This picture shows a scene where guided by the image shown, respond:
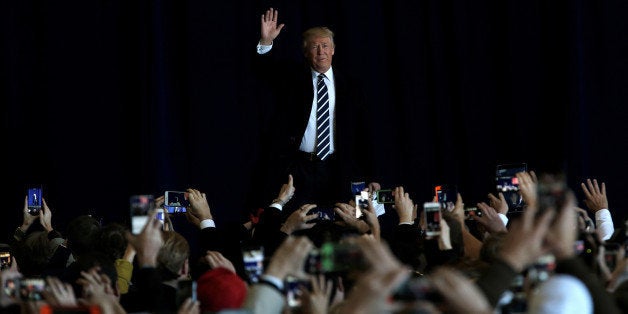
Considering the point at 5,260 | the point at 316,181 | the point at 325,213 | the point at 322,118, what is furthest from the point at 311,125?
the point at 5,260

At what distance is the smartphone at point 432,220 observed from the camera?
311 cm

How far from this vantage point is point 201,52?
22.4 feet

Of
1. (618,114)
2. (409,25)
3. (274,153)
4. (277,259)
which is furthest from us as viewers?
(409,25)

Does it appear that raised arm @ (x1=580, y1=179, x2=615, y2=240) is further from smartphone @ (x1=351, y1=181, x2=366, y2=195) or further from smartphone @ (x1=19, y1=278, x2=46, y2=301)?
smartphone @ (x1=19, y1=278, x2=46, y2=301)

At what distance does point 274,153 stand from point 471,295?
3.46 m

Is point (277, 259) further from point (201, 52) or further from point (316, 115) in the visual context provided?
point (201, 52)

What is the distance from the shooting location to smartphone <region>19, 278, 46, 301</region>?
104 inches

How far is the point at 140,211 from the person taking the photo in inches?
110

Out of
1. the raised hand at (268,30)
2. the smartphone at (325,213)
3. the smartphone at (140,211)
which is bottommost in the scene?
the smartphone at (325,213)

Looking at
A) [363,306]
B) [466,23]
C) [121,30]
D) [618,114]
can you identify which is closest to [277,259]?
[363,306]

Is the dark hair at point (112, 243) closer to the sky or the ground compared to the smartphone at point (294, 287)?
closer to the ground

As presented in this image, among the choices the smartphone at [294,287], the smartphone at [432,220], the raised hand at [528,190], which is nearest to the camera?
the smartphone at [294,287]

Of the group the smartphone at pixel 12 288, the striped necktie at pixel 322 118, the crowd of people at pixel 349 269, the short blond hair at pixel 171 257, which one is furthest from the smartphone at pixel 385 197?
the smartphone at pixel 12 288

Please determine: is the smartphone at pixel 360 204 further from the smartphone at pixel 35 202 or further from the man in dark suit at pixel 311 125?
the smartphone at pixel 35 202
